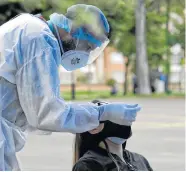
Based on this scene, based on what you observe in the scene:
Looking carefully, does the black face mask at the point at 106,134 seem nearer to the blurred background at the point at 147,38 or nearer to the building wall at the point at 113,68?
the blurred background at the point at 147,38

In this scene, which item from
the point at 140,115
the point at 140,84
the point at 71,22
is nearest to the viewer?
the point at 71,22

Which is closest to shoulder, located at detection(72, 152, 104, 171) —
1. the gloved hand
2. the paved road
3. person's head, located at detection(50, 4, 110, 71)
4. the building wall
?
the gloved hand

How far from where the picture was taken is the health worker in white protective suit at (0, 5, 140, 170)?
10.1 feet

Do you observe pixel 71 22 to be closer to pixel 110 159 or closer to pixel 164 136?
pixel 110 159

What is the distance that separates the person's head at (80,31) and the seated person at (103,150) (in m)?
0.52

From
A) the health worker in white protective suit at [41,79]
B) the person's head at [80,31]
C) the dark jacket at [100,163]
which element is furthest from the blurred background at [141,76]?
the health worker in white protective suit at [41,79]

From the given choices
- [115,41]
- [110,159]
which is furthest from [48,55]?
[115,41]

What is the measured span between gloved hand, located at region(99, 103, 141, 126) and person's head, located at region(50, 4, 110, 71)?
1.10 ft

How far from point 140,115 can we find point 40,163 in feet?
29.3

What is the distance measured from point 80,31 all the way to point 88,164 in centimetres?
91

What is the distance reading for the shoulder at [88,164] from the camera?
3900 mm

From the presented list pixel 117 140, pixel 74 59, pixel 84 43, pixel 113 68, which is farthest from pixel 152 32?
pixel 84 43

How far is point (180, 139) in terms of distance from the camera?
12.5 m

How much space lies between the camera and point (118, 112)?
11.1 feet
